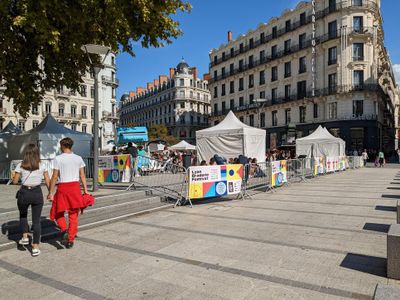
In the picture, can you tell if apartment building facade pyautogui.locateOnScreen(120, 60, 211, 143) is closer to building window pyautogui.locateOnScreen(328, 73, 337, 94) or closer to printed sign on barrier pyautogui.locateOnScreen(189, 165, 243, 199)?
building window pyautogui.locateOnScreen(328, 73, 337, 94)

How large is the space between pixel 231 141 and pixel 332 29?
3145 cm

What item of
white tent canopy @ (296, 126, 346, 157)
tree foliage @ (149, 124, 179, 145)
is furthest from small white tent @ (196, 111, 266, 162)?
tree foliage @ (149, 124, 179, 145)

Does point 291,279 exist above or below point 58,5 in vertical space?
below

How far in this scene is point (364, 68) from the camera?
39.5 meters

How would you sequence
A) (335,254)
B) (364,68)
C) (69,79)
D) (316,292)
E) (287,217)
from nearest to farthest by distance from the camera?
(316,292) < (335,254) < (287,217) < (69,79) < (364,68)

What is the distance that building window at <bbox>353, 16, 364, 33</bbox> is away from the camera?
130 ft

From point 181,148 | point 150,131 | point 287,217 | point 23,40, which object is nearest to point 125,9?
point 23,40

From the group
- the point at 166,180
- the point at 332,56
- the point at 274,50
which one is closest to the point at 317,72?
the point at 332,56

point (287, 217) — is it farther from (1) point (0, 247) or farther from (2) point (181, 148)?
(2) point (181, 148)

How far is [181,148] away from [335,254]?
24.3 meters

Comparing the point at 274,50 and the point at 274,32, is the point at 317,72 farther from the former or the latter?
the point at 274,32

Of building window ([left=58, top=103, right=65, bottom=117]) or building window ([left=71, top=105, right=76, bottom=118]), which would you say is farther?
building window ([left=71, top=105, right=76, bottom=118])

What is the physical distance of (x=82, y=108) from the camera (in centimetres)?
5866

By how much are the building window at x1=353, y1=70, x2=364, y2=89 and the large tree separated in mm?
33677
